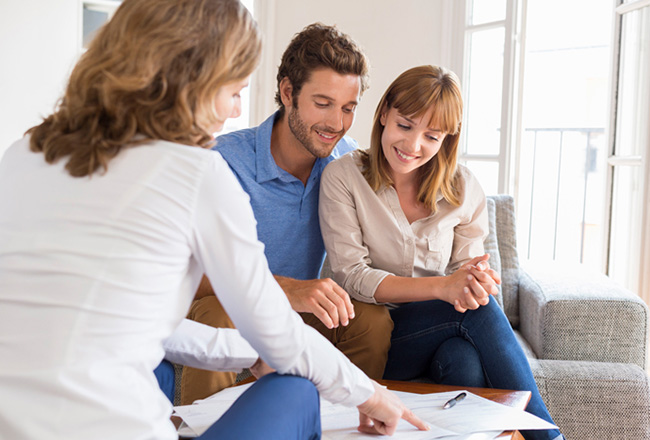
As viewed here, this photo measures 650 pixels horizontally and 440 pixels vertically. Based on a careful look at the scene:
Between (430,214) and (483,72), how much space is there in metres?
1.82

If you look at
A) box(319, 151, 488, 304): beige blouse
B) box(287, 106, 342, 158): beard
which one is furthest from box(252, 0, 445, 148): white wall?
box(319, 151, 488, 304): beige blouse

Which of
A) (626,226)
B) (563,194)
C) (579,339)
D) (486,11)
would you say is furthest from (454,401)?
(563,194)

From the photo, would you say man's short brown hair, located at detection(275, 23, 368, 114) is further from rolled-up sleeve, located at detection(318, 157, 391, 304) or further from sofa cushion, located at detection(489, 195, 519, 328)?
sofa cushion, located at detection(489, 195, 519, 328)

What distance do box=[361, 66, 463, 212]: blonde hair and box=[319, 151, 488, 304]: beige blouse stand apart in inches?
1.4

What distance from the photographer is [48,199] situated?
0.78 metres

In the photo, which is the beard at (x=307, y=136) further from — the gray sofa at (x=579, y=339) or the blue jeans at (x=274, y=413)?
the blue jeans at (x=274, y=413)

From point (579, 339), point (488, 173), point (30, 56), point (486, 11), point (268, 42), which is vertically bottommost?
point (579, 339)

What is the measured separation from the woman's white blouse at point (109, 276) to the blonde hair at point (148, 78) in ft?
0.11

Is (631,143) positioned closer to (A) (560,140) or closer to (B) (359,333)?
(B) (359,333)

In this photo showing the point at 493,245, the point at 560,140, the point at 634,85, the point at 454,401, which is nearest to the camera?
the point at 454,401

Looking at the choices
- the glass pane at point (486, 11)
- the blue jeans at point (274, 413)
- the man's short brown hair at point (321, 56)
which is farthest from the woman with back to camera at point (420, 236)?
the glass pane at point (486, 11)

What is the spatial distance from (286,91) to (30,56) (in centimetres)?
192

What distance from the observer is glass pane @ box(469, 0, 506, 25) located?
3.31 metres

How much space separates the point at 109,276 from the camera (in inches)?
29.5
